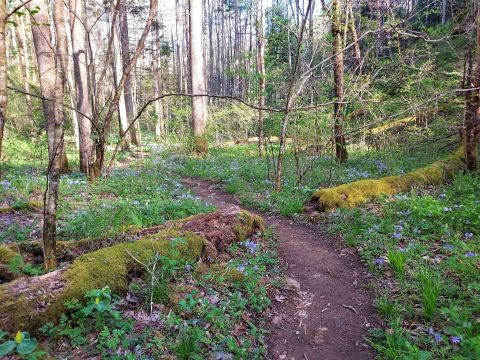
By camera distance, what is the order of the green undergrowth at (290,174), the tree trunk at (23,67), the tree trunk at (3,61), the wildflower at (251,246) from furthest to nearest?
the tree trunk at (23,67), the green undergrowth at (290,174), the wildflower at (251,246), the tree trunk at (3,61)

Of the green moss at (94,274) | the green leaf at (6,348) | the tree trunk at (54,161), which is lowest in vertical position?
the green moss at (94,274)

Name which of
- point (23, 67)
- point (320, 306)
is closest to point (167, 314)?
point (320, 306)

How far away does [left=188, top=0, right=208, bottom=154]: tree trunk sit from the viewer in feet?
49.4

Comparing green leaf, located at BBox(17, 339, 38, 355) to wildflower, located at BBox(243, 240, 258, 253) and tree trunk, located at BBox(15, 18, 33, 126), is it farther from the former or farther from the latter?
tree trunk, located at BBox(15, 18, 33, 126)

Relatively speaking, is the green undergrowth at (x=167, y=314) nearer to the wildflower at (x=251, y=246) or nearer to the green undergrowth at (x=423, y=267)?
the wildflower at (x=251, y=246)

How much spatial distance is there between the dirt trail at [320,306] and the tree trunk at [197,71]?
10.3 metres

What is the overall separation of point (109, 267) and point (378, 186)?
18.8 feet

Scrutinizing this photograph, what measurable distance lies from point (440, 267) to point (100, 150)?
781 cm

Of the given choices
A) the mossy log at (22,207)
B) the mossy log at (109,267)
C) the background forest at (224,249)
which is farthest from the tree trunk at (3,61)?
the mossy log at (22,207)

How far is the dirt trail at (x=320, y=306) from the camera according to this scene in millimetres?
3146

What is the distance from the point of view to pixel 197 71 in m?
15.5

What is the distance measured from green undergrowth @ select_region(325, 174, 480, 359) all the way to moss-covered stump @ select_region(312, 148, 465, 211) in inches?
14.1

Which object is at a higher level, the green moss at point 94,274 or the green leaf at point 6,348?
the green leaf at point 6,348

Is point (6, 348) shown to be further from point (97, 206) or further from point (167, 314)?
point (97, 206)
